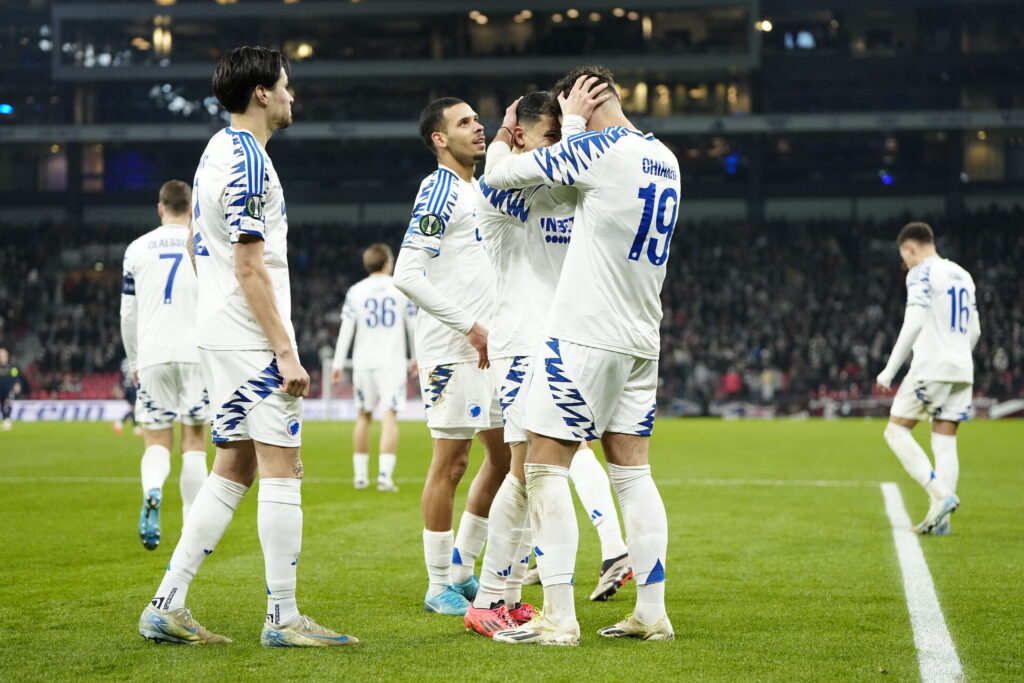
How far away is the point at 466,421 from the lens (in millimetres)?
5586

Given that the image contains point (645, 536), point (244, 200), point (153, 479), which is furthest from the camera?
point (153, 479)

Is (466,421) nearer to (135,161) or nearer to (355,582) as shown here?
(355,582)

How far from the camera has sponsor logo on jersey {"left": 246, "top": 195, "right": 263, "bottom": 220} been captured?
450cm

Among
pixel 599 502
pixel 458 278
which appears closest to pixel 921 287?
pixel 599 502

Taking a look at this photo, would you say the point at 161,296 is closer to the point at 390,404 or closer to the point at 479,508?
the point at 479,508

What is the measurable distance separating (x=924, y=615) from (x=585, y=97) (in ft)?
9.79

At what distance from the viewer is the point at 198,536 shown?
473cm

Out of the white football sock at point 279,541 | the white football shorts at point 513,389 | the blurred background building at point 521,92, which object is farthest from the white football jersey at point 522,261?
the blurred background building at point 521,92

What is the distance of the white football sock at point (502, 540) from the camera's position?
5.11 meters

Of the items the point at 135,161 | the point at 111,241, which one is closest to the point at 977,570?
the point at 111,241

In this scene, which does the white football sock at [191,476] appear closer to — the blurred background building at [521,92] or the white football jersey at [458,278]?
the white football jersey at [458,278]

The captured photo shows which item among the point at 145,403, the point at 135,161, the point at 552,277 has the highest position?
the point at 135,161

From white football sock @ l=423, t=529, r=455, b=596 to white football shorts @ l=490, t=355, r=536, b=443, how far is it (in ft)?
2.68

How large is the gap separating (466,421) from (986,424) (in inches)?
1000
